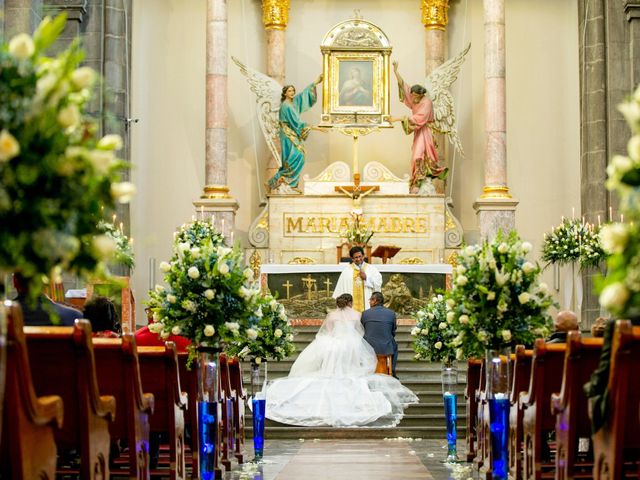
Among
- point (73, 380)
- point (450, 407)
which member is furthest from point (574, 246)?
point (73, 380)

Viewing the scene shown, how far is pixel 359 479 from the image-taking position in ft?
31.7

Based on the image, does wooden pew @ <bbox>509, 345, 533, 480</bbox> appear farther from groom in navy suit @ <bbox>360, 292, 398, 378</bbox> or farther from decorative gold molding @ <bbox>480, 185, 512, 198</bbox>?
decorative gold molding @ <bbox>480, 185, 512, 198</bbox>

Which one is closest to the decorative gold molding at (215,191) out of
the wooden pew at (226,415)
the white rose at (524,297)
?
the wooden pew at (226,415)

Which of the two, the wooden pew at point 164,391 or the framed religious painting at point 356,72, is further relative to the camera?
the framed religious painting at point 356,72

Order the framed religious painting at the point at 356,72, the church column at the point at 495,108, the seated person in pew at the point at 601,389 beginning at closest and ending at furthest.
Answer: the seated person in pew at the point at 601,389
the church column at the point at 495,108
the framed religious painting at the point at 356,72

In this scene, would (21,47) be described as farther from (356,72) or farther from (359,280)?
(356,72)

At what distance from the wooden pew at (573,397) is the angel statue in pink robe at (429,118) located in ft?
46.9

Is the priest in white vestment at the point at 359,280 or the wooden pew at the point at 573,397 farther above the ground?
the priest in white vestment at the point at 359,280

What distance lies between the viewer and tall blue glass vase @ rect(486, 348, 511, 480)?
8.94 meters

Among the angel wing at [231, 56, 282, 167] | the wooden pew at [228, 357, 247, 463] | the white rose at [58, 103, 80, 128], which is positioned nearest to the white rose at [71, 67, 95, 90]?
the white rose at [58, 103, 80, 128]

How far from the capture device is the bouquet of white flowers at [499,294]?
8.92 meters

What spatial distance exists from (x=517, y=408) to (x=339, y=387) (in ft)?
21.4

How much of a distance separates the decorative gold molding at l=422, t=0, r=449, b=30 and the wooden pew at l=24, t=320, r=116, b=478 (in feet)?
58.3

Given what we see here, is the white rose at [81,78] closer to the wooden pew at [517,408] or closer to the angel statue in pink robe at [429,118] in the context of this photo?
the wooden pew at [517,408]
